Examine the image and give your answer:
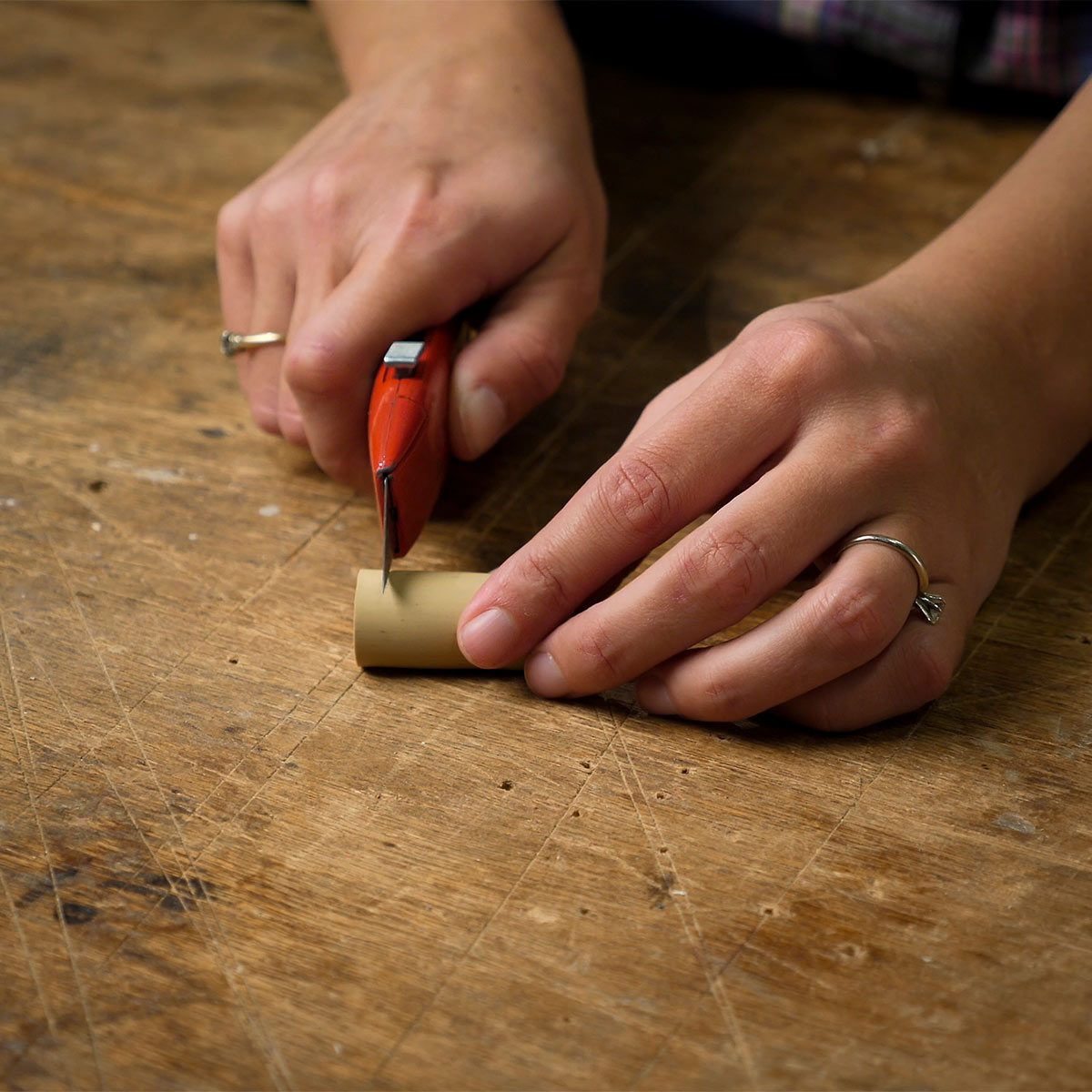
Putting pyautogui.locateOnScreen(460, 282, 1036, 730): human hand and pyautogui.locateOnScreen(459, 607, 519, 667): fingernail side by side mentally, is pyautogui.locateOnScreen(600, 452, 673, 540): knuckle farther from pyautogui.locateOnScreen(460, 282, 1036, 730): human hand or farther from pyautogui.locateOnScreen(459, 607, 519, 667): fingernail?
pyautogui.locateOnScreen(459, 607, 519, 667): fingernail

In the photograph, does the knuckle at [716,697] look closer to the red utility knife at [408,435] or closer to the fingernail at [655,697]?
the fingernail at [655,697]

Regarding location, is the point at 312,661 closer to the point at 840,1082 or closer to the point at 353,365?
the point at 353,365

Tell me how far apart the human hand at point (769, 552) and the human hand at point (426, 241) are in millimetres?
205

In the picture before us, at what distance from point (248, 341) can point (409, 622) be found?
372mm

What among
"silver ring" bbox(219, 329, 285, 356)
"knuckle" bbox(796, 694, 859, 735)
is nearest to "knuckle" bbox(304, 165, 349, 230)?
"silver ring" bbox(219, 329, 285, 356)

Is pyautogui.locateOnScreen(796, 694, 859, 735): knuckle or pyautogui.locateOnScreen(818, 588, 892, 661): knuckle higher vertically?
pyautogui.locateOnScreen(818, 588, 892, 661): knuckle

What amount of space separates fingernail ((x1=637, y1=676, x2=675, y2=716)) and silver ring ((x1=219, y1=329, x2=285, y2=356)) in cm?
47

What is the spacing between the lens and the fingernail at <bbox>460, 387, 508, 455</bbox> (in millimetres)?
969

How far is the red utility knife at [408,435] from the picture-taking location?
85 cm

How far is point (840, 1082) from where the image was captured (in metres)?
0.63

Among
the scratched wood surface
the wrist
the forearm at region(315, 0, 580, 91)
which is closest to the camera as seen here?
the scratched wood surface

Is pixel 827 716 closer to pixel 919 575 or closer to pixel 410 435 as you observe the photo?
pixel 919 575

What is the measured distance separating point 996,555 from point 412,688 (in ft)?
A: 1.44

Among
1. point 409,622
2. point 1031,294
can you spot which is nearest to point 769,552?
point 409,622
